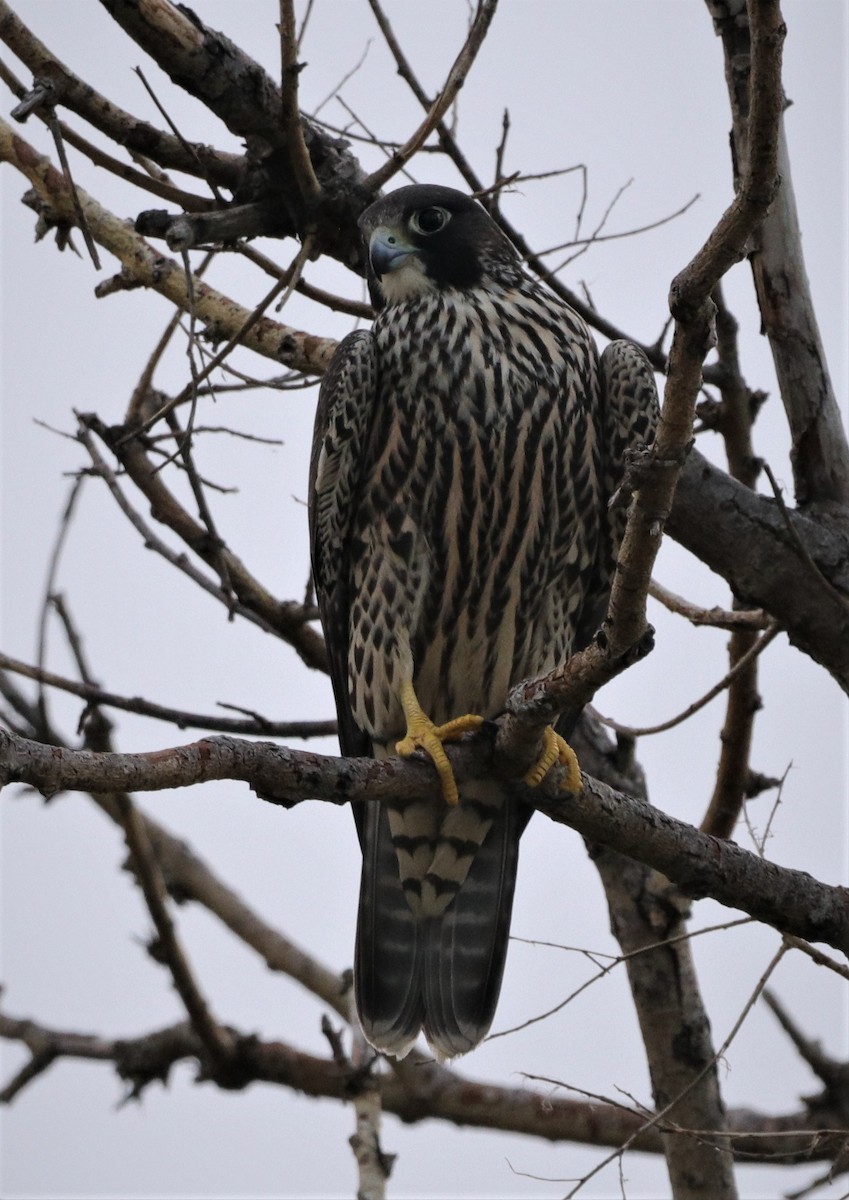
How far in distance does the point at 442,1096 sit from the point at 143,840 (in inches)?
55.9

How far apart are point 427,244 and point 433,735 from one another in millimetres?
1568

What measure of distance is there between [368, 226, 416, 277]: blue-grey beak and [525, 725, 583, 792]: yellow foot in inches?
60.9

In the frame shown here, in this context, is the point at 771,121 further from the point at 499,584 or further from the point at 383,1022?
the point at 383,1022

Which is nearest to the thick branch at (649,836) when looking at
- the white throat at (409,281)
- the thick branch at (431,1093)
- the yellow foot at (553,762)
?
the yellow foot at (553,762)

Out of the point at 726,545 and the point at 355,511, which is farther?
the point at 355,511

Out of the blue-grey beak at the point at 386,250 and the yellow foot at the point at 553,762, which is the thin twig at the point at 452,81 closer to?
the blue-grey beak at the point at 386,250

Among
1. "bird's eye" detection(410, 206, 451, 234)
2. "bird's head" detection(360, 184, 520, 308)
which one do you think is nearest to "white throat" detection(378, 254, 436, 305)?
"bird's head" detection(360, 184, 520, 308)

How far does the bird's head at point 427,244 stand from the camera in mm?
4316

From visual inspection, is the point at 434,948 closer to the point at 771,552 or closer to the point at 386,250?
the point at 771,552

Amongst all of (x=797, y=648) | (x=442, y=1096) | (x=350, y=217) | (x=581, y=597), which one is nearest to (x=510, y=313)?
(x=350, y=217)

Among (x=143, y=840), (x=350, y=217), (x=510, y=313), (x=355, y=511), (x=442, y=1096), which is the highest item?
(x=350, y=217)

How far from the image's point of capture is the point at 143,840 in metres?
4.36

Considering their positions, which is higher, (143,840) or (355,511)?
(355,511)

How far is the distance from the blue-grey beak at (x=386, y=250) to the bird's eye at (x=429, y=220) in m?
0.09
